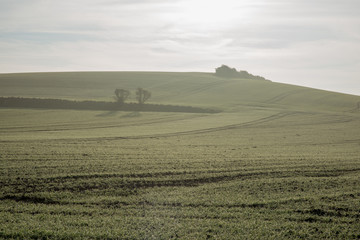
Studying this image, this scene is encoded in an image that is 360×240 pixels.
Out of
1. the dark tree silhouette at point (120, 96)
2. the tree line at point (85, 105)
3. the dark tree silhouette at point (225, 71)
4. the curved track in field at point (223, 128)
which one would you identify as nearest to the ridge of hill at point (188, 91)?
the tree line at point (85, 105)

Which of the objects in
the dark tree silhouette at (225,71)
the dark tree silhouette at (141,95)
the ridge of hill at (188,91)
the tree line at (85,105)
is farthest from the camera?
the dark tree silhouette at (225,71)

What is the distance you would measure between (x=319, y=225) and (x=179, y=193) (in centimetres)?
582

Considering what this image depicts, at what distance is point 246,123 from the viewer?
171ft

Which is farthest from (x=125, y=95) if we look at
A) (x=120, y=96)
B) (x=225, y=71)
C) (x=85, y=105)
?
(x=225, y=71)

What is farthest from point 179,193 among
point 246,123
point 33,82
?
point 33,82

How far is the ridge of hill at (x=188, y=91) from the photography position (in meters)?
78.1

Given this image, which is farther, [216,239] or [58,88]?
[58,88]

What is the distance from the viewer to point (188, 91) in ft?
320

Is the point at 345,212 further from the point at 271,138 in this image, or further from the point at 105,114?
the point at 105,114

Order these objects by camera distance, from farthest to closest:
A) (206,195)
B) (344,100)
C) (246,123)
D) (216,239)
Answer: (344,100), (246,123), (206,195), (216,239)

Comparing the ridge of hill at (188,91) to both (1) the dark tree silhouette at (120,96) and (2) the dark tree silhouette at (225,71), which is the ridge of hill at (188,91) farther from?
(2) the dark tree silhouette at (225,71)

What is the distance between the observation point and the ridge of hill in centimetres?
7811

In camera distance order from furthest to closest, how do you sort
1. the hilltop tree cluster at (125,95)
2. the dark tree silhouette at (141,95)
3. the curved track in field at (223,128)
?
the dark tree silhouette at (141,95) → the hilltop tree cluster at (125,95) → the curved track in field at (223,128)

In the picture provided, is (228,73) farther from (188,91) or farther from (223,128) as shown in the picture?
(223,128)
